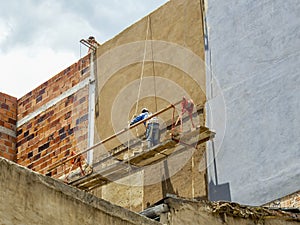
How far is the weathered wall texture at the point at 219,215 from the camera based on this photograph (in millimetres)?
9320

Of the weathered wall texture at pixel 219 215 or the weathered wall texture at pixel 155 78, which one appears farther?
the weathered wall texture at pixel 155 78

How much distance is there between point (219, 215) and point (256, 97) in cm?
587

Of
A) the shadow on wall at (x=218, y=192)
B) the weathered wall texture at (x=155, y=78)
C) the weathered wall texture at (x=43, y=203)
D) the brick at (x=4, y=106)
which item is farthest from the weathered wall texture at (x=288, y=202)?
the brick at (x=4, y=106)

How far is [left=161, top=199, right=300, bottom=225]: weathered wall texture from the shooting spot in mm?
9320

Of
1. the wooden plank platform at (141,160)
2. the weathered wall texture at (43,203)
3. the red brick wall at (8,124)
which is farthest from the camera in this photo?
the red brick wall at (8,124)

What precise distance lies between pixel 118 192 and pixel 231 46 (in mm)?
4171

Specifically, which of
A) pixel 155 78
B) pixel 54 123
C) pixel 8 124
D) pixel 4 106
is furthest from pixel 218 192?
pixel 4 106

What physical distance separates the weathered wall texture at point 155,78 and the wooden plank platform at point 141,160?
0.23m

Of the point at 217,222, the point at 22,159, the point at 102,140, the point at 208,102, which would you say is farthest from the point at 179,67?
the point at 217,222

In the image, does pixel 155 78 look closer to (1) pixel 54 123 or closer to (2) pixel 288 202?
(1) pixel 54 123

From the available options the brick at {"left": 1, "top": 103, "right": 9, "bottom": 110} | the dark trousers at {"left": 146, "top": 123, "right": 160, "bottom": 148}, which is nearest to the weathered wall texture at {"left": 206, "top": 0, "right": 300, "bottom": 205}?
the dark trousers at {"left": 146, "top": 123, "right": 160, "bottom": 148}

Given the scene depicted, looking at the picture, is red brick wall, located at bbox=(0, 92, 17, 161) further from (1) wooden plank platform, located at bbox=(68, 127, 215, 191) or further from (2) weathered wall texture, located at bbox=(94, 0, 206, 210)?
(1) wooden plank platform, located at bbox=(68, 127, 215, 191)

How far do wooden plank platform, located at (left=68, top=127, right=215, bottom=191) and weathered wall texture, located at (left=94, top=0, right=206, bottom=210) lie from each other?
0.74 feet

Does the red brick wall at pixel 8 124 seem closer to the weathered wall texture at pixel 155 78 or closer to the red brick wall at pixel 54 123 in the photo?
the red brick wall at pixel 54 123
